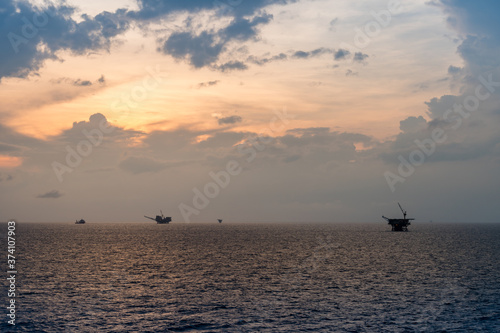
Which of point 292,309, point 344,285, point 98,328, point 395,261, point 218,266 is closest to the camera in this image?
point 98,328

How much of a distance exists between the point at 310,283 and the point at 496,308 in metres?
29.4

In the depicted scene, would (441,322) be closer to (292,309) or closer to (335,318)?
(335,318)

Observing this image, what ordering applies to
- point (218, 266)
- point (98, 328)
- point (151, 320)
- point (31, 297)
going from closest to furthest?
point (98, 328) < point (151, 320) < point (31, 297) < point (218, 266)

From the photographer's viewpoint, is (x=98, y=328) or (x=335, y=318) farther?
(x=335, y=318)

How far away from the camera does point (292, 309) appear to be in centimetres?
5597

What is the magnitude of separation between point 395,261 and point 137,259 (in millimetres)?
69202

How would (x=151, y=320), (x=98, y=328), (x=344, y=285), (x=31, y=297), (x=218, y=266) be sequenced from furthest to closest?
(x=218, y=266), (x=344, y=285), (x=31, y=297), (x=151, y=320), (x=98, y=328)

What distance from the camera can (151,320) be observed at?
50.5 metres

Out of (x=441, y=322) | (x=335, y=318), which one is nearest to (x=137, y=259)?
(x=335, y=318)

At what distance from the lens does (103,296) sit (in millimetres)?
63375

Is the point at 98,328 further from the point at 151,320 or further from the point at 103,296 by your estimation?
the point at 103,296

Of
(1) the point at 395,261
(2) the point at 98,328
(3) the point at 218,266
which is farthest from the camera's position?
(1) the point at 395,261

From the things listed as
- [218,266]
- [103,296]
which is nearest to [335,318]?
[103,296]

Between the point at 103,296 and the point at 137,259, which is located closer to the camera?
the point at 103,296
